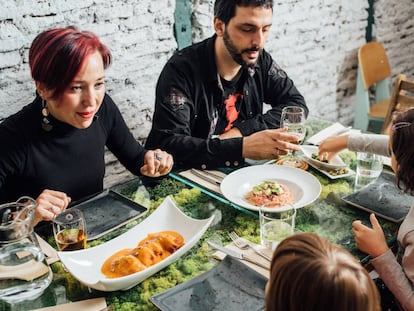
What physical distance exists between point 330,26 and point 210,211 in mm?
2628

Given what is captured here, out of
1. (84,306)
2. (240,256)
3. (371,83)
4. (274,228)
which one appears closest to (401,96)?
(371,83)

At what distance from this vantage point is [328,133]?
81.4 inches

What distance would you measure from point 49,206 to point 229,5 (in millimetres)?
1240

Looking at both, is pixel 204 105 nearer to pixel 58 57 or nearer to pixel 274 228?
pixel 58 57

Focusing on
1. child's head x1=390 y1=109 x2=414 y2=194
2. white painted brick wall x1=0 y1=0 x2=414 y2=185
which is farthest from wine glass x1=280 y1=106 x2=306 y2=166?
white painted brick wall x1=0 y1=0 x2=414 y2=185

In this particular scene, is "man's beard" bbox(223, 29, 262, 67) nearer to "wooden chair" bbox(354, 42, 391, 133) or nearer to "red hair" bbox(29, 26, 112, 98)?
"red hair" bbox(29, 26, 112, 98)

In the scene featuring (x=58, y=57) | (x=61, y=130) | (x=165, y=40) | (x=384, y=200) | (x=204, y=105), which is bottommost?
(x=384, y=200)

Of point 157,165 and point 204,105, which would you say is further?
point 204,105

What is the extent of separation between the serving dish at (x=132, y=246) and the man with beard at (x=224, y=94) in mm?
415

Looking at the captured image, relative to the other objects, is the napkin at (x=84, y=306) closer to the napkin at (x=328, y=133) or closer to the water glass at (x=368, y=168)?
the water glass at (x=368, y=168)

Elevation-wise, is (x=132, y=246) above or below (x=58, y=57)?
below

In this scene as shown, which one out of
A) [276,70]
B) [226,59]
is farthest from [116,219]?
[276,70]

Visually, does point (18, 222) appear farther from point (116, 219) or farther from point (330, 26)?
point (330, 26)

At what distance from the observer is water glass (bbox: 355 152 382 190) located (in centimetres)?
168
